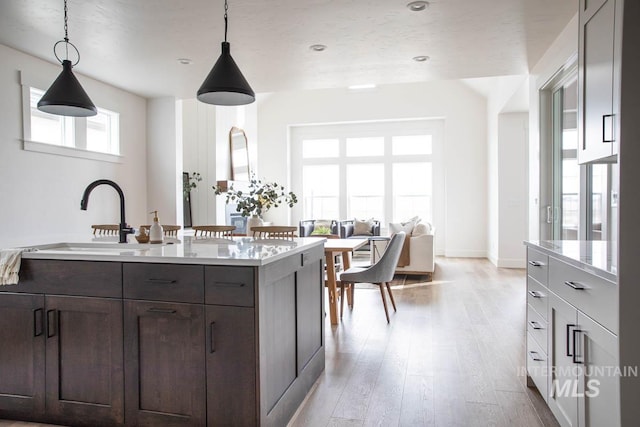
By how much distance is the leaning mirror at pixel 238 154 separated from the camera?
8578mm

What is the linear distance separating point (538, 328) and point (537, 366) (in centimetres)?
22

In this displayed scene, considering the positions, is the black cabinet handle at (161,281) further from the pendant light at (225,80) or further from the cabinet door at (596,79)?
the cabinet door at (596,79)

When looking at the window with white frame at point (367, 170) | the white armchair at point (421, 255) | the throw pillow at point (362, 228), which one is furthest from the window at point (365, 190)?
the white armchair at point (421, 255)

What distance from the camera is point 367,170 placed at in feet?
32.6

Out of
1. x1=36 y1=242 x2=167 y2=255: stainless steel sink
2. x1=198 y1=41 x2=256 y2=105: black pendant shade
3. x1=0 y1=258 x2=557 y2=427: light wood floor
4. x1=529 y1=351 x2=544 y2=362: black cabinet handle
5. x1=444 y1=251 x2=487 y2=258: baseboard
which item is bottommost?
x1=0 y1=258 x2=557 y2=427: light wood floor

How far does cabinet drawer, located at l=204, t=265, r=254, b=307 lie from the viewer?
6.25 feet

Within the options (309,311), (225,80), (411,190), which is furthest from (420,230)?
(225,80)

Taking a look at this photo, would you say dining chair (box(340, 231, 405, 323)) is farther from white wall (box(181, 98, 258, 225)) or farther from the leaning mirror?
the leaning mirror

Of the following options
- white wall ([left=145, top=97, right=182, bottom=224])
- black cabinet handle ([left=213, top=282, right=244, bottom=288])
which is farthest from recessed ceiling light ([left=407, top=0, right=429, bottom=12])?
white wall ([left=145, top=97, right=182, bottom=224])

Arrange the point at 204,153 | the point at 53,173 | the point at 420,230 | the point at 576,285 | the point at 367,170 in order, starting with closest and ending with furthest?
the point at 576,285 < the point at 53,173 < the point at 420,230 < the point at 204,153 < the point at 367,170

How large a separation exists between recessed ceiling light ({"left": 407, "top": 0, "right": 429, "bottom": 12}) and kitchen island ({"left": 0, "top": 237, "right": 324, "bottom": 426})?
2260mm

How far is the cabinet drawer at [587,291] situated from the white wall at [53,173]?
3.47 metres

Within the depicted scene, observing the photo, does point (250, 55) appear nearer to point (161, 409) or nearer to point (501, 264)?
point (161, 409)

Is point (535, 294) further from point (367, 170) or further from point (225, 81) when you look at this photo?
point (367, 170)
